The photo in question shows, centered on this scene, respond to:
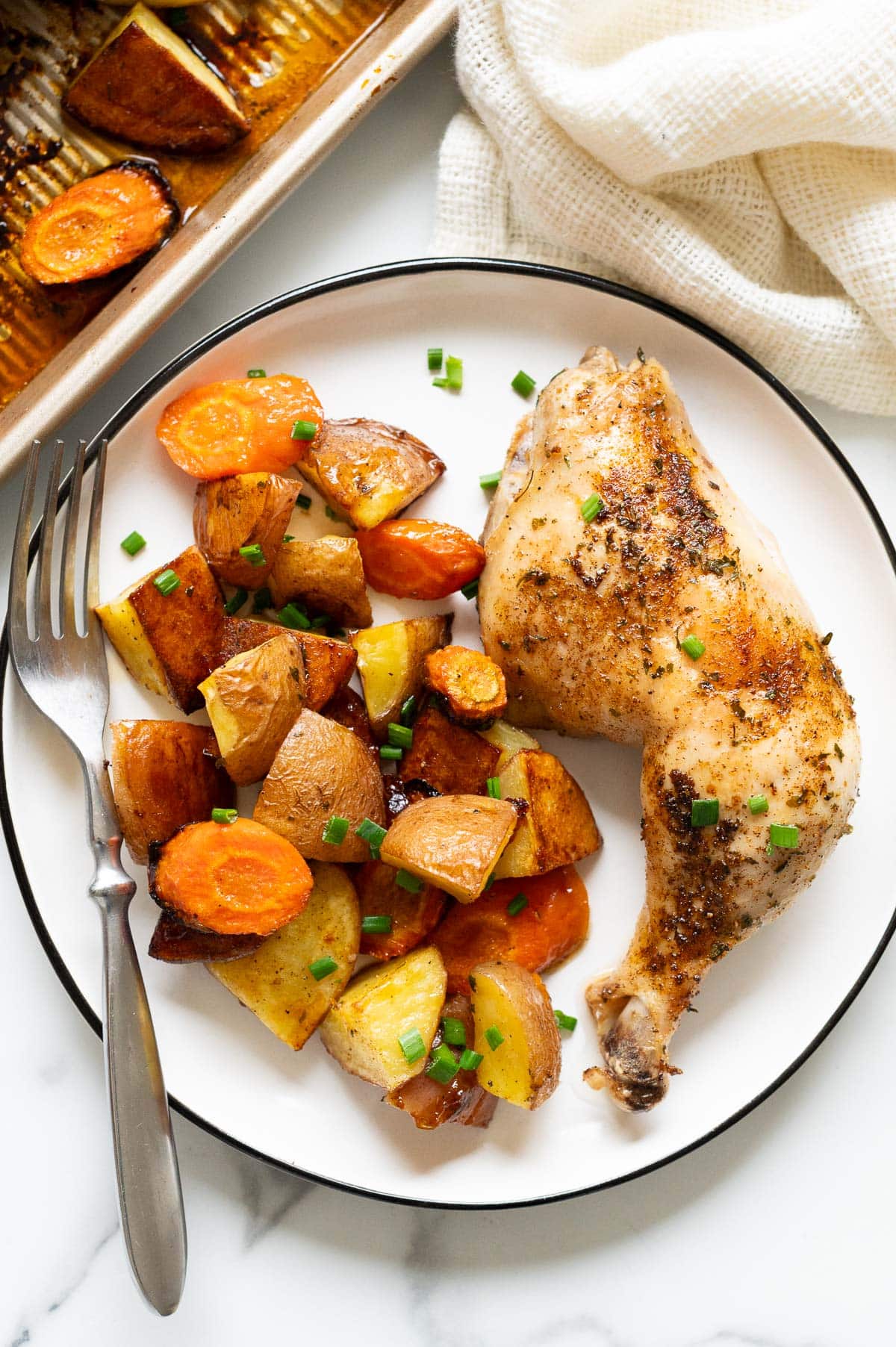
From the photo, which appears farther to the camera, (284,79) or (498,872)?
(284,79)

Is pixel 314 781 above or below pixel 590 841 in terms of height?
above

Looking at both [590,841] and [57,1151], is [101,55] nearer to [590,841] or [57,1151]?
[590,841]

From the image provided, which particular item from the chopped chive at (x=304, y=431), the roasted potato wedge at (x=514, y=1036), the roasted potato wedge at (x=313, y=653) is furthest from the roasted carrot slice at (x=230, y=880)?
the chopped chive at (x=304, y=431)

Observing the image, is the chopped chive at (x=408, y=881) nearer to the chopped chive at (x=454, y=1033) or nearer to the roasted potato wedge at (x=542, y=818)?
the roasted potato wedge at (x=542, y=818)

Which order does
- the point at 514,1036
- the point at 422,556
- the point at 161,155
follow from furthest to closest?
the point at 161,155 → the point at 422,556 → the point at 514,1036

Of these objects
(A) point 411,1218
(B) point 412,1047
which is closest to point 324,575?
(B) point 412,1047

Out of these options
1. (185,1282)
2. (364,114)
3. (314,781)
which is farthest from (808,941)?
(364,114)

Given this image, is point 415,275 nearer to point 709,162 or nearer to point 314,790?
point 709,162
